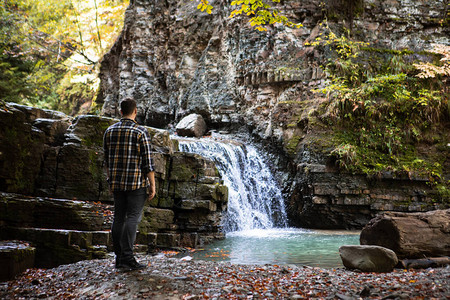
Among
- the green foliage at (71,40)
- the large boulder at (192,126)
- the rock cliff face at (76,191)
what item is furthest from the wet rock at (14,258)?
the green foliage at (71,40)

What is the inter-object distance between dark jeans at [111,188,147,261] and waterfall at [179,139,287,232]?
20.9ft

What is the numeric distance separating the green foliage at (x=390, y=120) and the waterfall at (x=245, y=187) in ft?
9.32

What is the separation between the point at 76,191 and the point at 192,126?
947 centimetres

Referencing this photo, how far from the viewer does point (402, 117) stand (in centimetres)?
1142

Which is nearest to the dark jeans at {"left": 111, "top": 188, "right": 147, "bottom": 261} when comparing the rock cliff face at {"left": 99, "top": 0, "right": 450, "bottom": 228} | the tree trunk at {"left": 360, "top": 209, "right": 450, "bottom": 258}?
the tree trunk at {"left": 360, "top": 209, "right": 450, "bottom": 258}

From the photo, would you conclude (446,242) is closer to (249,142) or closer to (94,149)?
(94,149)

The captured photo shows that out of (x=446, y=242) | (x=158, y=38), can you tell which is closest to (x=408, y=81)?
(x=446, y=242)

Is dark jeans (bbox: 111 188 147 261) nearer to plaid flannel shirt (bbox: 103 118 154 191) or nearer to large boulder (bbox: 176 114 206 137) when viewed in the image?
plaid flannel shirt (bbox: 103 118 154 191)

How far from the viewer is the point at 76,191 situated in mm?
6613

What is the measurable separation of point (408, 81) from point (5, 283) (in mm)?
13077

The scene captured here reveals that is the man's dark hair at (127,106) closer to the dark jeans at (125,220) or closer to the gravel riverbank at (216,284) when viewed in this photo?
the dark jeans at (125,220)

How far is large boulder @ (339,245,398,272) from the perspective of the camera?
4305 mm

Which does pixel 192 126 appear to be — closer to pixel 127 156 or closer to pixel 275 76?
pixel 275 76

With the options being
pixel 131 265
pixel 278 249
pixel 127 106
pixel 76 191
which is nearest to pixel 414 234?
pixel 278 249
